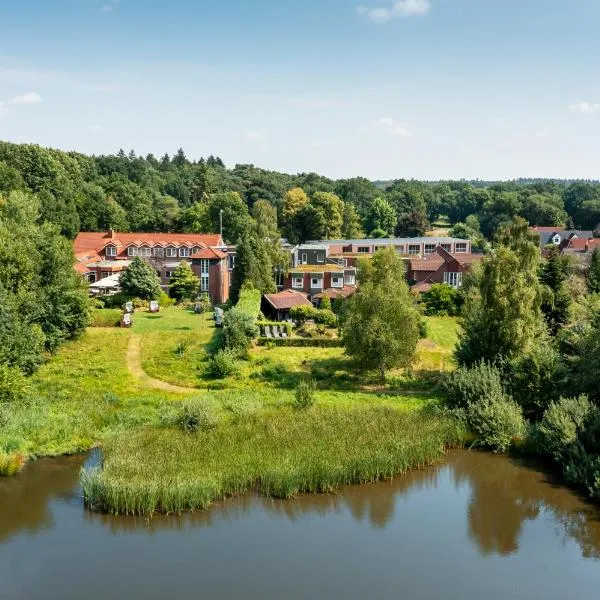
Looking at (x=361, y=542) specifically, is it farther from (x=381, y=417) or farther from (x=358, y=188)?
(x=358, y=188)

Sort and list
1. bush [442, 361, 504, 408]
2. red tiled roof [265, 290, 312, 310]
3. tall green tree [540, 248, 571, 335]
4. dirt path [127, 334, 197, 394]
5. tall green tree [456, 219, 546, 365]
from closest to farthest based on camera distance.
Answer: bush [442, 361, 504, 408], tall green tree [456, 219, 546, 365], dirt path [127, 334, 197, 394], tall green tree [540, 248, 571, 335], red tiled roof [265, 290, 312, 310]

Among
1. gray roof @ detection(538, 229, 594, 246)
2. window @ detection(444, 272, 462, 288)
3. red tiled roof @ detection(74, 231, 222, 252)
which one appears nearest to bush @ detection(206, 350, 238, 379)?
red tiled roof @ detection(74, 231, 222, 252)

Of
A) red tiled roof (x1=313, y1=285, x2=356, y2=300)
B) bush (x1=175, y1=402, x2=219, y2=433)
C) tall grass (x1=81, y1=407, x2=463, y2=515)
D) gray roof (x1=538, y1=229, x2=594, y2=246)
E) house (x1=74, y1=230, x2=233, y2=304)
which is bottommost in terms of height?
tall grass (x1=81, y1=407, x2=463, y2=515)

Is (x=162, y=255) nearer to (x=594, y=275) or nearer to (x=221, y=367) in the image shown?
(x=221, y=367)

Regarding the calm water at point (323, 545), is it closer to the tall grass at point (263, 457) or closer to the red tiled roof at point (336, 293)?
the tall grass at point (263, 457)

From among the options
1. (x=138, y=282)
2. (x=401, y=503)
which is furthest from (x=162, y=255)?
(x=401, y=503)

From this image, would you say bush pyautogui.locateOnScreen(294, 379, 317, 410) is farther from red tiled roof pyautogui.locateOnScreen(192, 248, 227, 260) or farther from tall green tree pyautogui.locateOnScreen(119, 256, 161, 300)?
red tiled roof pyautogui.locateOnScreen(192, 248, 227, 260)
